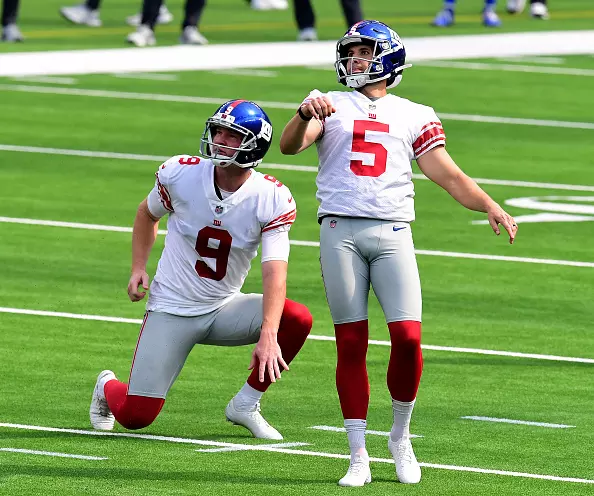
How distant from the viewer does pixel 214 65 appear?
88.1 feet

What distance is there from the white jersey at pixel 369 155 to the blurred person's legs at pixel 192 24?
1862cm

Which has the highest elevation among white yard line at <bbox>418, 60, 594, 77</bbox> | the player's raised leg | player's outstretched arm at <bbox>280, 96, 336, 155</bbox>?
player's outstretched arm at <bbox>280, 96, 336, 155</bbox>

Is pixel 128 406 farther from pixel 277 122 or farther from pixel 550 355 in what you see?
pixel 277 122

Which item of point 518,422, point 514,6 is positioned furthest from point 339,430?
point 514,6

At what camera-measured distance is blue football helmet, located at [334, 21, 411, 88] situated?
8875mm

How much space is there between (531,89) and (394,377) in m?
17.3

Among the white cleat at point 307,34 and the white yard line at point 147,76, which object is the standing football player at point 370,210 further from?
the white cleat at point 307,34

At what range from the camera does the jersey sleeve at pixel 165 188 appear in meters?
9.22

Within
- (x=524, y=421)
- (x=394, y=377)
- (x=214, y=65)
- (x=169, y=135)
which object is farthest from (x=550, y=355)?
(x=214, y=65)

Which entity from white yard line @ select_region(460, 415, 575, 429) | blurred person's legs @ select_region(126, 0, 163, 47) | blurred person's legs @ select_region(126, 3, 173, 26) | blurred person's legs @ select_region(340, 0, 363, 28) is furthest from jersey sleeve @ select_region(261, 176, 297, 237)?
blurred person's legs @ select_region(126, 3, 173, 26)

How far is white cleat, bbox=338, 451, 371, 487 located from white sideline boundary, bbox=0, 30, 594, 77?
56.7ft

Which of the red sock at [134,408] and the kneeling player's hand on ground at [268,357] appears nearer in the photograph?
the kneeling player's hand on ground at [268,357]

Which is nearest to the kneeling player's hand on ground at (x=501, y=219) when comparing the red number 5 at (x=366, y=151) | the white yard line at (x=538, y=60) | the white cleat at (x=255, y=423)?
the red number 5 at (x=366, y=151)

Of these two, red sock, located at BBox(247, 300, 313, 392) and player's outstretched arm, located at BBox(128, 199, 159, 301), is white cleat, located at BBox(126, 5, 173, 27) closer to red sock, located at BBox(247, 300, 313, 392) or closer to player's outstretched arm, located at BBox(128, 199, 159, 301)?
player's outstretched arm, located at BBox(128, 199, 159, 301)
